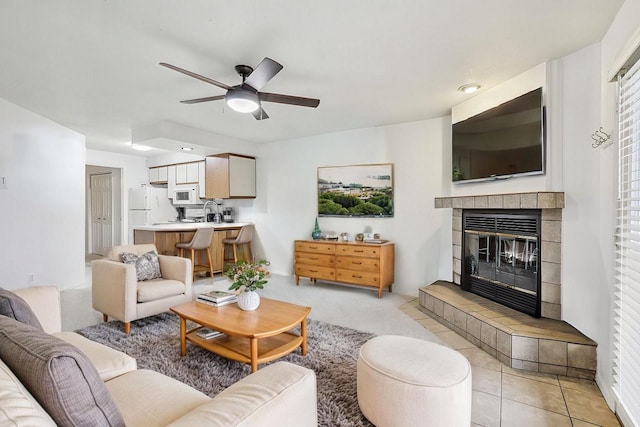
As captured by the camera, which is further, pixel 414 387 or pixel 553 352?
pixel 553 352

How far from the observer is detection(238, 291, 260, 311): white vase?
8.16ft

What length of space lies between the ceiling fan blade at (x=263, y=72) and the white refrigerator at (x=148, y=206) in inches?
198

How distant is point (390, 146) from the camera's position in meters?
4.51

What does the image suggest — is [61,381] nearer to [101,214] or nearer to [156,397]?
[156,397]

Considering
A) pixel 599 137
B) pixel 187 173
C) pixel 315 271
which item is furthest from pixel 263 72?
pixel 187 173

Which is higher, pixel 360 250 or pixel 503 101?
pixel 503 101

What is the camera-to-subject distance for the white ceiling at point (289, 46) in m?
1.92

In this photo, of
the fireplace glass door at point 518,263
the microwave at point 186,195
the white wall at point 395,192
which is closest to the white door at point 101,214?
the microwave at point 186,195

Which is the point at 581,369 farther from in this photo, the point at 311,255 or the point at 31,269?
the point at 31,269

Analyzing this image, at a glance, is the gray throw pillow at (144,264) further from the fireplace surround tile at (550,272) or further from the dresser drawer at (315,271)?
the fireplace surround tile at (550,272)

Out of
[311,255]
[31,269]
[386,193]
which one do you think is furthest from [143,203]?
[386,193]

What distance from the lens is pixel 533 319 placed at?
2.59 metres

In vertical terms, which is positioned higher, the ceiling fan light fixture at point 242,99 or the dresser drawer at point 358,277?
the ceiling fan light fixture at point 242,99

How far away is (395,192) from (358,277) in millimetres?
1290
